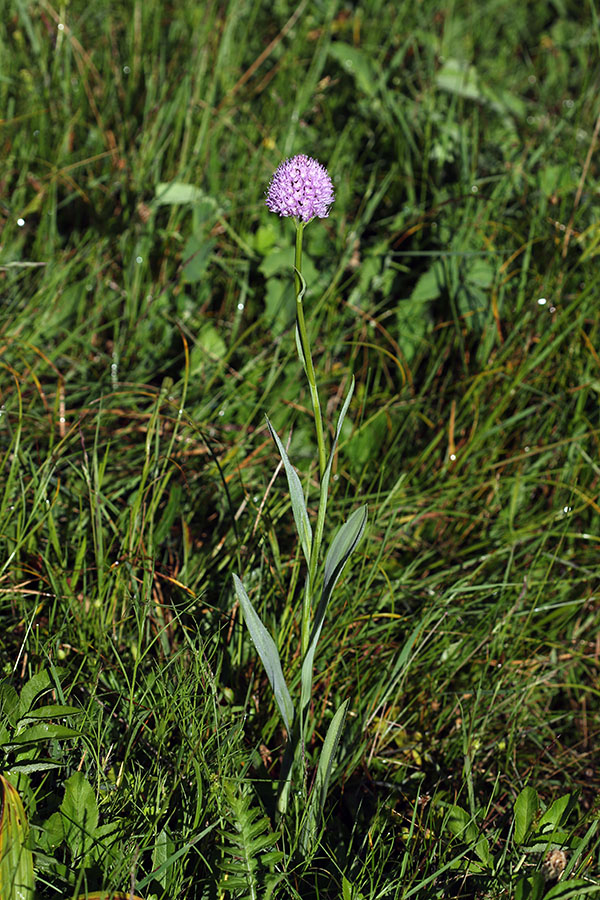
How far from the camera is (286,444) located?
1.71 m

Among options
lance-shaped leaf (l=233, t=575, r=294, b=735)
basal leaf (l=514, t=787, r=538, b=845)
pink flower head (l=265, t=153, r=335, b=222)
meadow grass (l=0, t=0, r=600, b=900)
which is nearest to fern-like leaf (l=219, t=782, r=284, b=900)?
meadow grass (l=0, t=0, r=600, b=900)

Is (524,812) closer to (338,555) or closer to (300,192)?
(338,555)

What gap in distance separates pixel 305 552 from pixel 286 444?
26.6 inches

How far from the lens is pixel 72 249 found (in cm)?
217

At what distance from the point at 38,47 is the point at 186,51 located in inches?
19.0

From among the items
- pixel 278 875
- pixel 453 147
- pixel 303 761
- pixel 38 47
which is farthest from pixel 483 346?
pixel 38 47

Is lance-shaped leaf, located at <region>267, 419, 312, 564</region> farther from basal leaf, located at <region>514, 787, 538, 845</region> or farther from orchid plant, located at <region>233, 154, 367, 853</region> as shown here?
basal leaf, located at <region>514, 787, 538, 845</region>

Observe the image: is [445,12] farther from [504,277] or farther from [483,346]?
[483,346]

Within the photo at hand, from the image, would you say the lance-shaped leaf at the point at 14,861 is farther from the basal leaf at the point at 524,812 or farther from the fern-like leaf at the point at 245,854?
the basal leaf at the point at 524,812

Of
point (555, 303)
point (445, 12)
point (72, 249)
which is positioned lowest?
point (72, 249)

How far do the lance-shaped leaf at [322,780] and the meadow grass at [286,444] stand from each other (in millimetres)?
40

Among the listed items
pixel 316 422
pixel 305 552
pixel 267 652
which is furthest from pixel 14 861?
pixel 316 422

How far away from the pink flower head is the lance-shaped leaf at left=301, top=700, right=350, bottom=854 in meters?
0.70

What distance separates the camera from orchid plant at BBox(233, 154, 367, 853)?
38.0 inches
